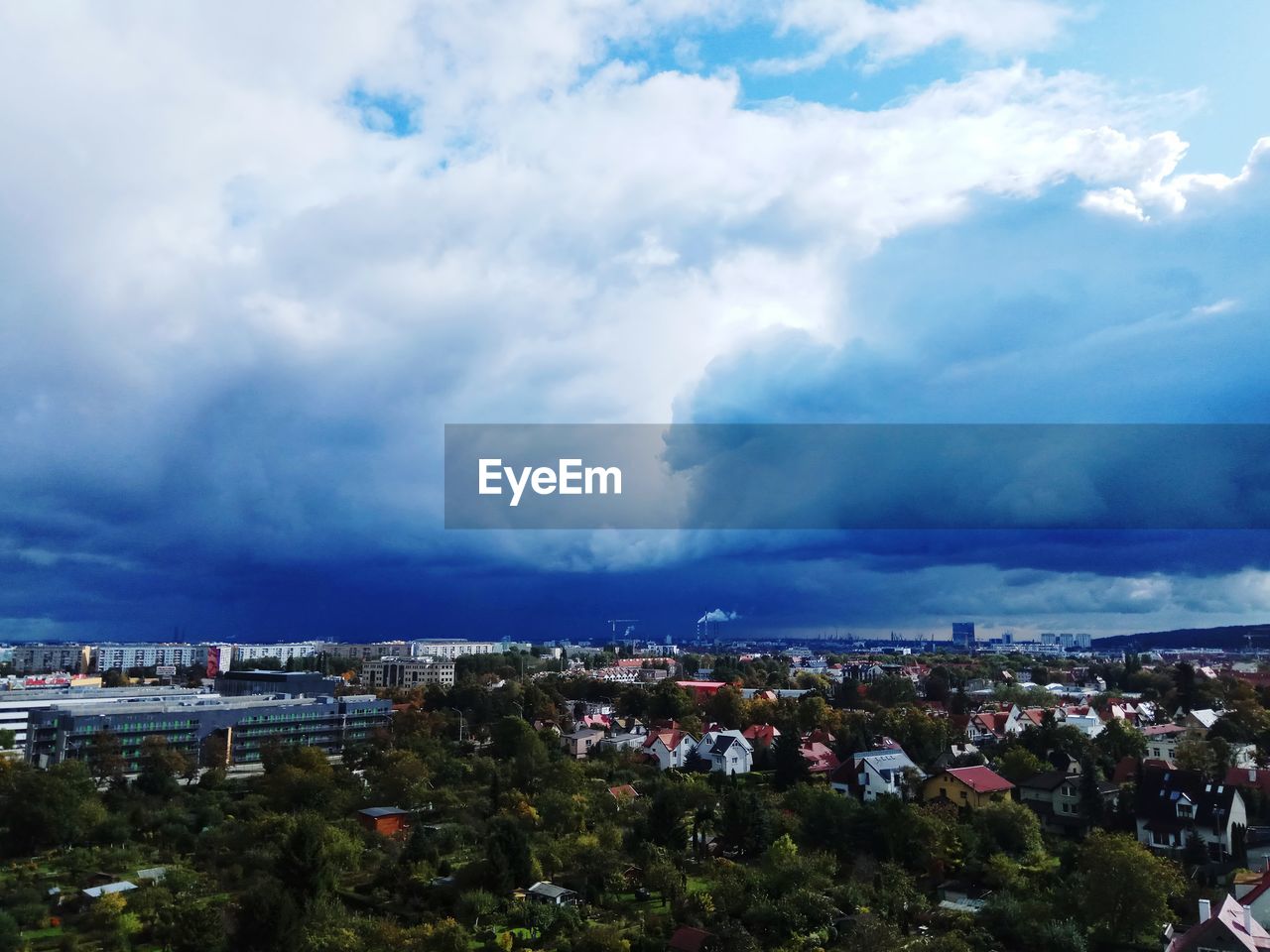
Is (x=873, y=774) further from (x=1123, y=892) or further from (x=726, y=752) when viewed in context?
(x=1123, y=892)

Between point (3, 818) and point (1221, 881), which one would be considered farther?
point (3, 818)

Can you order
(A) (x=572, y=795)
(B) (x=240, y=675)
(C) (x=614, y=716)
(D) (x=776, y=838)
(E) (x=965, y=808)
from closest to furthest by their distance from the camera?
1. (D) (x=776, y=838)
2. (E) (x=965, y=808)
3. (A) (x=572, y=795)
4. (C) (x=614, y=716)
5. (B) (x=240, y=675)

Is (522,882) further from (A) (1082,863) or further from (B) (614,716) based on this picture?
(B) (614,716)

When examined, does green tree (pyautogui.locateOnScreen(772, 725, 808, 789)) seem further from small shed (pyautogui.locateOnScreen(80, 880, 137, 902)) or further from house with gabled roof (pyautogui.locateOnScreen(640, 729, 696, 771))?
small shed (pyautogui.locateOnScreen(80, 880, 137, 902))

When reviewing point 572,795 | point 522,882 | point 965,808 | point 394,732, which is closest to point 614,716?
point 394,732

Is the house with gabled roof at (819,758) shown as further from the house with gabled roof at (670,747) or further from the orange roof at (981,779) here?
the orange roof at (981,779)

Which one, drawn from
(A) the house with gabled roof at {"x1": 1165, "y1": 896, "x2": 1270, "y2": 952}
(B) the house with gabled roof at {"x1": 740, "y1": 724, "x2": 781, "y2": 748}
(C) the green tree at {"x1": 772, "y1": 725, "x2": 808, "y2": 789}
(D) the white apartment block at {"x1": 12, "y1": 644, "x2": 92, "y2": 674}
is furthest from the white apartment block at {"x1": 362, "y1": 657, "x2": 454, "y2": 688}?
(A) the house with gabled roof at {"x1": 1165, "y1": 896, "x2": 1270, "y2": 952}
